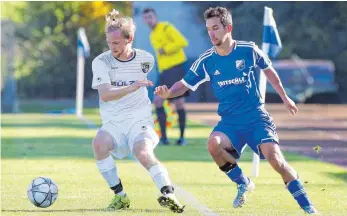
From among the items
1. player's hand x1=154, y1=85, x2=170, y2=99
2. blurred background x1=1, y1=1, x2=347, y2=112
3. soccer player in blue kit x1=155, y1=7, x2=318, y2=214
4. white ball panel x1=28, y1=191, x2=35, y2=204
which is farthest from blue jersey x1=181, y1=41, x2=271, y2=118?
blurred background x1=1, y1=1, x2=347, y2=112

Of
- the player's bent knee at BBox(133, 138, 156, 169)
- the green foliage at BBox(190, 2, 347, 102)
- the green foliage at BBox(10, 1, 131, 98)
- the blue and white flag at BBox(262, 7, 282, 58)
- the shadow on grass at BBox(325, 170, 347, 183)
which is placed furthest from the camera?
the green foliage at BBox(190, 2, 347, 102)

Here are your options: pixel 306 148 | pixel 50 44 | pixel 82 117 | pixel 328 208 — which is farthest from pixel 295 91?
pixel 328 208

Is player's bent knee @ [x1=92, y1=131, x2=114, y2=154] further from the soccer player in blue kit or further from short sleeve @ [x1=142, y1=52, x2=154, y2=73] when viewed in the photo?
short sleeve @ [x1=142, y1=52, x2=154, y2=73]

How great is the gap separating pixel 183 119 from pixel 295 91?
2601cm

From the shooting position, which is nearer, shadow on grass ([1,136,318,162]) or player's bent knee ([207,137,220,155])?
player's bent knee ([207,137,220,155])

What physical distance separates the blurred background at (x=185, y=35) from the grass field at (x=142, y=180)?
2368 centimetres

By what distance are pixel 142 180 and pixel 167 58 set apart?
659 cm

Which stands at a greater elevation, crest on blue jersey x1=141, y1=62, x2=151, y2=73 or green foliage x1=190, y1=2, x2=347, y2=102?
crest on blue jersey x1=141, y1=62, x2=151, y2=73

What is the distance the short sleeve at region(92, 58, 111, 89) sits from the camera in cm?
959

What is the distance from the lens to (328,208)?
32.4 ft

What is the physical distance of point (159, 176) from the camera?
935cm

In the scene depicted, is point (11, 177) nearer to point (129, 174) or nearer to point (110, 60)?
point (129, 174)

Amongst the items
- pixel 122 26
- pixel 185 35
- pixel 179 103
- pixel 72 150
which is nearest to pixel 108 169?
pixel 122 26

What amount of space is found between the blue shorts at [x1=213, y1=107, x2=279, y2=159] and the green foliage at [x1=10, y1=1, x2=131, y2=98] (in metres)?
35.8
